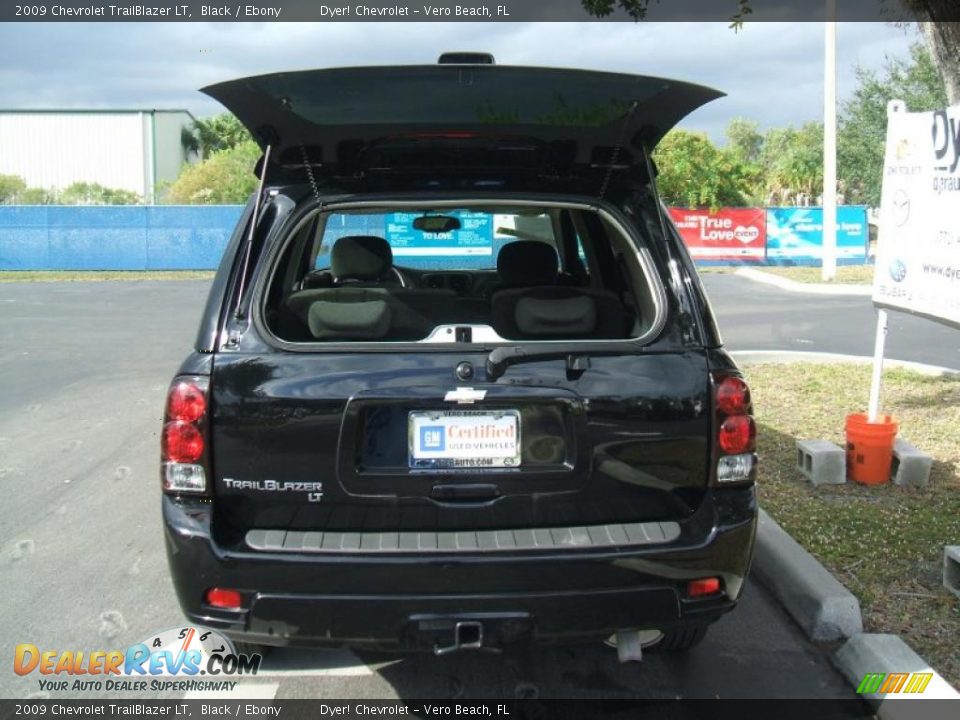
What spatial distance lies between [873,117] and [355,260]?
24939 millimetres

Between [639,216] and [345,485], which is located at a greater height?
[639,216]

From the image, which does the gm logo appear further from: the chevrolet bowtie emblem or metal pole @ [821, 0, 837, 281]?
metal pole @ [821, 0, 837, 281]

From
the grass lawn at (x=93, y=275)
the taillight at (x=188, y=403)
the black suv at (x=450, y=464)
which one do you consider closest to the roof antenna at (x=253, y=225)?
the black suv at (x=450, y=464)

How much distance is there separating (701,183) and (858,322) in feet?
53.2

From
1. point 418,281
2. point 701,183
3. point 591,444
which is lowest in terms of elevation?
point 591,444

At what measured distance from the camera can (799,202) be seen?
47406 millimetres

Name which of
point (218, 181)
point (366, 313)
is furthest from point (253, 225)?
point (218, 181)

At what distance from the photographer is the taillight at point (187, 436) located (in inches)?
118

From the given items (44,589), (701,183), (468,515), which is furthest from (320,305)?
(701,183)

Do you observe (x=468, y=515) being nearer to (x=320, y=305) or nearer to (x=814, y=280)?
(x=320, y=305)

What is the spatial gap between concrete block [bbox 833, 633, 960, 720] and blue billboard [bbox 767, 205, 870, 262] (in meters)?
25.7

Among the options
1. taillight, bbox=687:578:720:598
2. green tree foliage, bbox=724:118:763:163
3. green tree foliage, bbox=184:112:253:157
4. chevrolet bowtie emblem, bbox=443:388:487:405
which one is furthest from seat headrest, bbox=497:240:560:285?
green tree foliage, bbox=724:118:763:163

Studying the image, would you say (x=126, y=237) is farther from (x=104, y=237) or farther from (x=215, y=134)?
(x=215, y=134)

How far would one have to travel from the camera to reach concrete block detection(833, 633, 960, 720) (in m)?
3.38
